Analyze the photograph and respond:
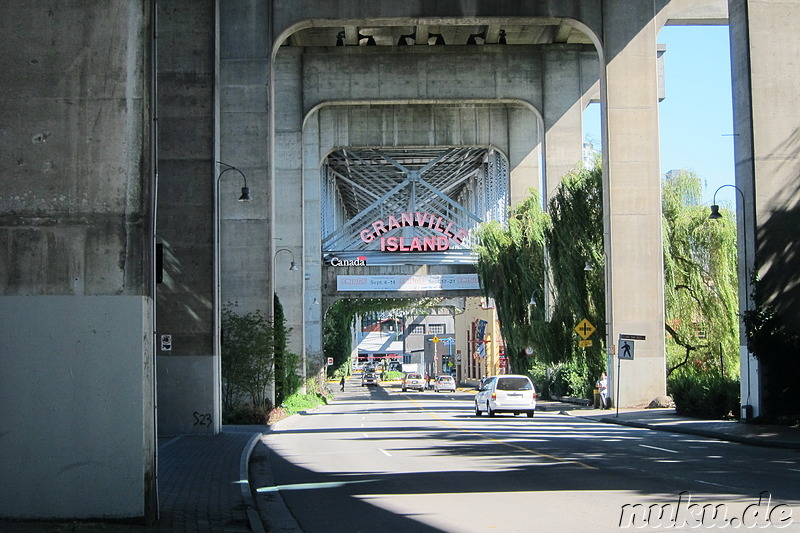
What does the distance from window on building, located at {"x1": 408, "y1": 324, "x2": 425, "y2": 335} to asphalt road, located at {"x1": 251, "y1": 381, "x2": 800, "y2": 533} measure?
527 feet

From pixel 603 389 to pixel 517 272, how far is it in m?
10.4

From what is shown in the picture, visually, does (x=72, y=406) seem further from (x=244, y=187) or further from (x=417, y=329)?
(x=417, y=329)

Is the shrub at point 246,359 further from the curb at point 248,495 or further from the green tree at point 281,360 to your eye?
the curb at point 248,495

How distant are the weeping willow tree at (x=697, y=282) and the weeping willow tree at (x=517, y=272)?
7832 mm

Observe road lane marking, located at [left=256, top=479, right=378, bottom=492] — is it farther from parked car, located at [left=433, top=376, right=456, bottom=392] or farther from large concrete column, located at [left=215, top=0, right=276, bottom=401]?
parked car, located at [left=433, top=376, right=456, bottom=392]

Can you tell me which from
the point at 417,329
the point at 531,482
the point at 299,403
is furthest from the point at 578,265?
the point at 417,329

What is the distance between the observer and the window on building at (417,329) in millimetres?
189125

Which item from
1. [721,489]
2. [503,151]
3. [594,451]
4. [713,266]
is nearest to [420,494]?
[721,489]

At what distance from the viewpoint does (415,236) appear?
7581 centimetres

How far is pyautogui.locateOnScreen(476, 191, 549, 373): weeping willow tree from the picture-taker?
51.2m

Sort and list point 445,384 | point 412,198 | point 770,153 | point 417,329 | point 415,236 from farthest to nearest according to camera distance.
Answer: point 417,329 → point 445,384 → point 412,198 → point 415,236 → point 770,153

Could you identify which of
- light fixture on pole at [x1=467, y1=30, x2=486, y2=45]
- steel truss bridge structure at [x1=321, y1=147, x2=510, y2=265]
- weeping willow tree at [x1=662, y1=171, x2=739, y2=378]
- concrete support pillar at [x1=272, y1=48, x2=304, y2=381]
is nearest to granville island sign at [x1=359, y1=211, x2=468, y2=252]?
steel truss bridge structure at [x1=321, y1=147, x2=510, y2=265]

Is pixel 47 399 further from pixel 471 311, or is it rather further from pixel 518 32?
pixel 471 311

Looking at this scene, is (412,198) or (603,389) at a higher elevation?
(412,198)
